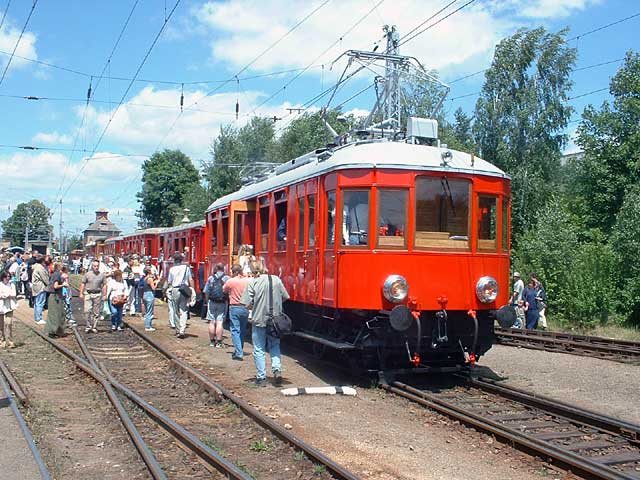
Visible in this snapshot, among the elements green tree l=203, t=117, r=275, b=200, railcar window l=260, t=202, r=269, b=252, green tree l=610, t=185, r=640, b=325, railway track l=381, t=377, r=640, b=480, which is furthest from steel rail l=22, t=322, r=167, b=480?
green tree l=203, t=117, r=275, b=200

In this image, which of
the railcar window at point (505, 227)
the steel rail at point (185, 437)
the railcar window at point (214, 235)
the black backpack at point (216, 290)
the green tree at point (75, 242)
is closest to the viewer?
the steel rail at point (185, 437)

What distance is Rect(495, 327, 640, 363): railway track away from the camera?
14.5m

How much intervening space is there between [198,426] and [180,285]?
771 centimetres

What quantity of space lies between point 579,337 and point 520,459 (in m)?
10.9

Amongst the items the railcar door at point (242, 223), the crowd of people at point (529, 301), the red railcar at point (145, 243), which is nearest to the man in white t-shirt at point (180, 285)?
the railcar door at point (242, 223)

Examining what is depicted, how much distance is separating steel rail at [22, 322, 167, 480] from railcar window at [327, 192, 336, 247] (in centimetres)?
358

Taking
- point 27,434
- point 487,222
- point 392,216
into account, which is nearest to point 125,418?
point 27,434

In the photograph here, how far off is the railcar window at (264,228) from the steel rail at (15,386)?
5.05 meters

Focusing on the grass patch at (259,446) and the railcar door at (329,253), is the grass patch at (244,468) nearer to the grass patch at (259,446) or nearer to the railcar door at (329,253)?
the grass patch at (259,446)

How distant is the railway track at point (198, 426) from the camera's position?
6484 millimetres

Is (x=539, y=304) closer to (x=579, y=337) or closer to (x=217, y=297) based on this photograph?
(x=579, y=337)

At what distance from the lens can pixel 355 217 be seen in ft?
33.6

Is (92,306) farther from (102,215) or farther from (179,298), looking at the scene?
(102,215)

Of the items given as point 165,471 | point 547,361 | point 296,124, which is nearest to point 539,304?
point 547,361
